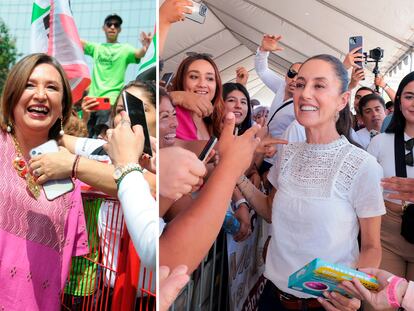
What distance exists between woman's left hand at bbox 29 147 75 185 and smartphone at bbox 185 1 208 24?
0.37m

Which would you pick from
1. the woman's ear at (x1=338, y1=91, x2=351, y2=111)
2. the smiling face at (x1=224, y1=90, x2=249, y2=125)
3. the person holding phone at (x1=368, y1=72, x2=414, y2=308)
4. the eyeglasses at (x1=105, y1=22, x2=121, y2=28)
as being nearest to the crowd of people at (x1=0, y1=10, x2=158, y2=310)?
the eyeglasses at (x1=105, y1=22, x2=121, y2=28)

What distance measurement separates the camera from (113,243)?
1.14 m

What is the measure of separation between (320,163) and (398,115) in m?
0.19

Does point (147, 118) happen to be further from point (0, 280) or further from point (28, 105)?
point (0, 280)

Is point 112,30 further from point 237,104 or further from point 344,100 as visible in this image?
point 344,100

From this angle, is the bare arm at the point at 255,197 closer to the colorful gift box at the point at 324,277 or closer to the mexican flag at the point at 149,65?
the colorful gift box at the point at 324,277

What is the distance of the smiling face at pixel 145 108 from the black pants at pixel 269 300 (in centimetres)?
44

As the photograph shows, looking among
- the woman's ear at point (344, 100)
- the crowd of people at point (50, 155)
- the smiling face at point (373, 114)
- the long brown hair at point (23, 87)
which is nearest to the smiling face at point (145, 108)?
the crowd of people at point (50, 155)

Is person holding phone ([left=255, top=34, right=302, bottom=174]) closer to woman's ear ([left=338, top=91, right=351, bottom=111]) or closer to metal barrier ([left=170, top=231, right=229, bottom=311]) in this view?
woman's ear ([left=338, top=91, right=351, bottom=111])

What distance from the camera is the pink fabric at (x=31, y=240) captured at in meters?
0.92

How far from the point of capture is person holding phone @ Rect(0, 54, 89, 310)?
2.98 ft

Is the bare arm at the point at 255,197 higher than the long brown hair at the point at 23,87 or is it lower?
lower

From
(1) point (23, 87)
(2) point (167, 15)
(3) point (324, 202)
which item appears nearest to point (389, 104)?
(3) point (324, 202)

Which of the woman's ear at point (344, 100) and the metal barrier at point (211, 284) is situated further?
the metal barrier at point (211, 284)
